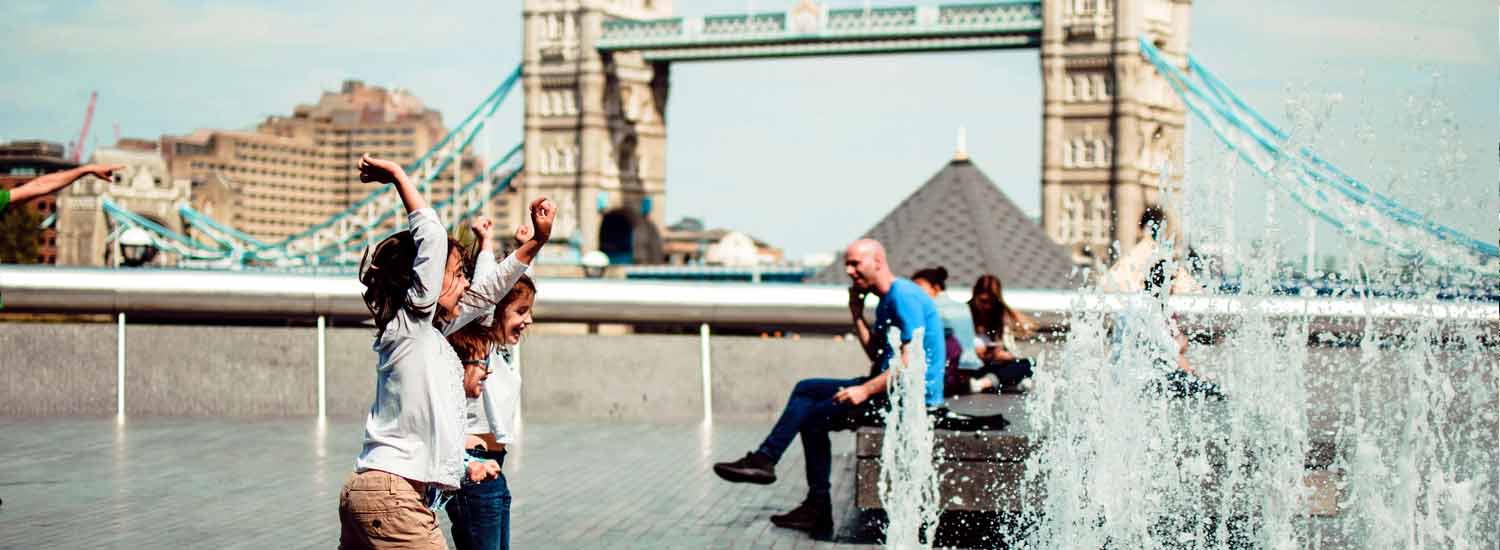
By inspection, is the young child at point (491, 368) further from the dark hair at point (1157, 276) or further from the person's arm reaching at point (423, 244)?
the dark hair at point (1157, 276)

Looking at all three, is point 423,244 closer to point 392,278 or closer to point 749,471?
point 392,278

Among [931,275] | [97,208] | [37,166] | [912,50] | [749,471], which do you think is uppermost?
[912,50]

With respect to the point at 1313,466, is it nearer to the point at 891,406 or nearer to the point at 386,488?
the point at 891,406

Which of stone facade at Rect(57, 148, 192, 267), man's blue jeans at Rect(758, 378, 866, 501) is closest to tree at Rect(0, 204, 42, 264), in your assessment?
A: stone facade at Rect(57, 148, 192, 267)

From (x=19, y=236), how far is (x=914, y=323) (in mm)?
123923

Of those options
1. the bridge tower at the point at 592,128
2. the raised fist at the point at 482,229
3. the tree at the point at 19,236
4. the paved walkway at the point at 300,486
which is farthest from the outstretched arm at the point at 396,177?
the tree at the point at 19,236

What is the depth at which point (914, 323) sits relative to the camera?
627 cm

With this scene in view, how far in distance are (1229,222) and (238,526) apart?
3.53 meters

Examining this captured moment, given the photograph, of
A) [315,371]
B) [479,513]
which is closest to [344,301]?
[315,371]

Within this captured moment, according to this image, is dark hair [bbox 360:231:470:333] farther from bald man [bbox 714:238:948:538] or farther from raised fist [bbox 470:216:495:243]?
bald man [bbox 714:238:948:538]

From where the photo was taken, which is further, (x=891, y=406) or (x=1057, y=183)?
(x=1057, y=183)

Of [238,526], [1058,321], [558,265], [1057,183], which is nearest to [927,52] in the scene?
[1057,183]

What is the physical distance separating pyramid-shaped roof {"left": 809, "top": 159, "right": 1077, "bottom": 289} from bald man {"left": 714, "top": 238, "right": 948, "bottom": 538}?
7.72 m

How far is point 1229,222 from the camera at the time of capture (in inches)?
264
